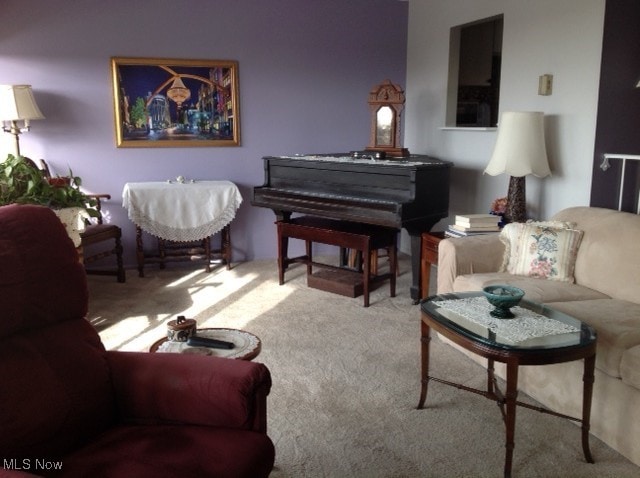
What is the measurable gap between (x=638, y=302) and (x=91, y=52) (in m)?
4.36

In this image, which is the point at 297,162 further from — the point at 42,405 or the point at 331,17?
the point at 42,405

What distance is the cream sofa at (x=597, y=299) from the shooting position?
221 centimetres

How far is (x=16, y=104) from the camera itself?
4219mm

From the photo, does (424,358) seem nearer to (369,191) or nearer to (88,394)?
(88,394)

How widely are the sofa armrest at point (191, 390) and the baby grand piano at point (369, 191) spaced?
7.66ft

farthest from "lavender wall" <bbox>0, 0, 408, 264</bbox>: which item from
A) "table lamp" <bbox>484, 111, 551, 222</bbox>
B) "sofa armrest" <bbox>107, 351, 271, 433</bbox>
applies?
"sofa armrest" <bbox>107, 351, 271, 433</bbox>

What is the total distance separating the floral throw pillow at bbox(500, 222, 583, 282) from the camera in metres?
3.06

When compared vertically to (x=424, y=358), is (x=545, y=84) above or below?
above

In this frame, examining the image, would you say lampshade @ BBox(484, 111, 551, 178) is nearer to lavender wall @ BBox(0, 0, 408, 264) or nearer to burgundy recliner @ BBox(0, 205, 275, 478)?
lavender wall @ BBox(0, 0, 408, 264)

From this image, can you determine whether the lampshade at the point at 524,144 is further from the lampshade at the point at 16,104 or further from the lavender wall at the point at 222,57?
the lampshade at the point at 16,104

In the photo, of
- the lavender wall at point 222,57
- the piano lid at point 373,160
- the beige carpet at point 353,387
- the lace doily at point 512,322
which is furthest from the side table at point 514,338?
the lavender wall at point 222,57

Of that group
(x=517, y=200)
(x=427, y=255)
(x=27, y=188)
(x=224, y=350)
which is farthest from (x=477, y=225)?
(x=27, y=188)

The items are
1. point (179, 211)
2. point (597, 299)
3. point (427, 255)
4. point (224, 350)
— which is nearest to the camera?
point (224, 350)

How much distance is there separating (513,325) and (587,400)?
0.41 m
